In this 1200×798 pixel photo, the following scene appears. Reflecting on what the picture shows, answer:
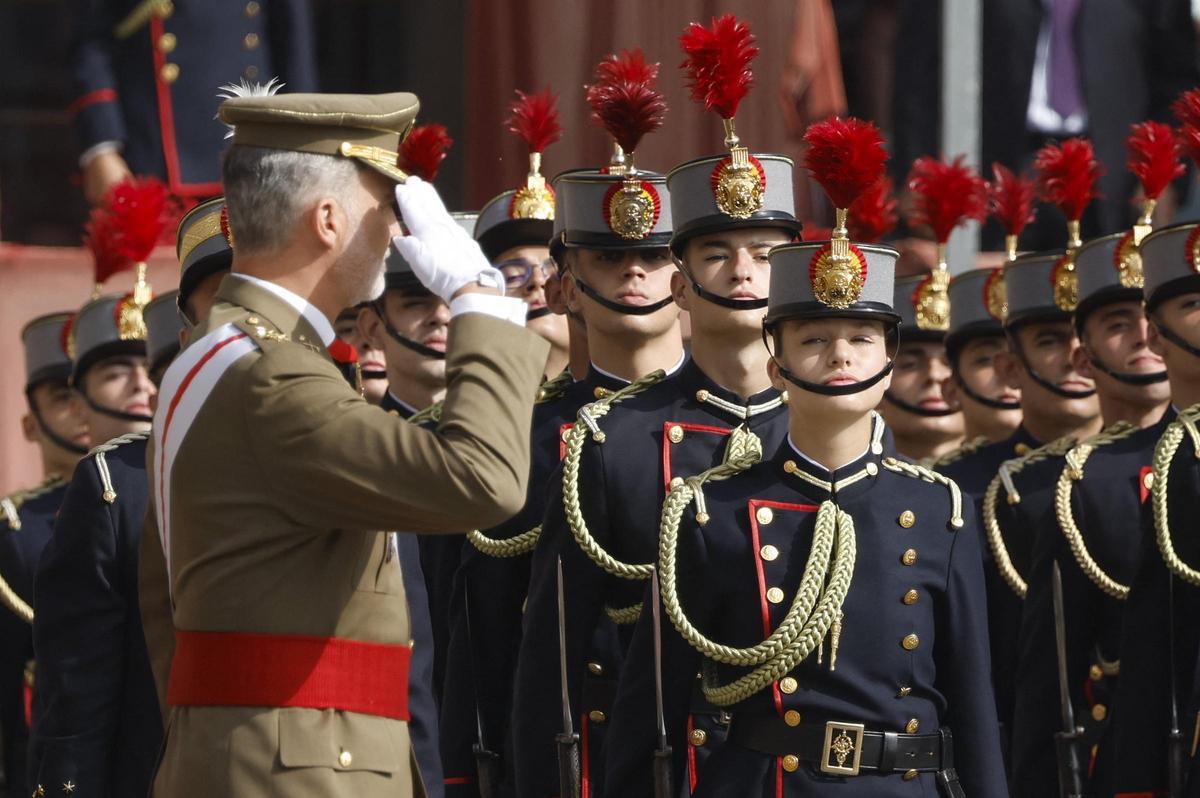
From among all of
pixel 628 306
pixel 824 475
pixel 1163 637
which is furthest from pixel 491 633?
pixel 1163 637

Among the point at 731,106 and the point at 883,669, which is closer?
the point at 883,669

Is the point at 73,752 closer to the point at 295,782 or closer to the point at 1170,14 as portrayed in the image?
the point at 295,782

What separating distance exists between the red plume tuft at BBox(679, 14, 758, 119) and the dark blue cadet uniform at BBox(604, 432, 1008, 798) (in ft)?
3.44

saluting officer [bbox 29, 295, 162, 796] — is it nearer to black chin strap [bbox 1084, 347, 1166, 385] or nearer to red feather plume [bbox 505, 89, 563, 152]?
red feather plume [bbox 505, 89, 563, 152]

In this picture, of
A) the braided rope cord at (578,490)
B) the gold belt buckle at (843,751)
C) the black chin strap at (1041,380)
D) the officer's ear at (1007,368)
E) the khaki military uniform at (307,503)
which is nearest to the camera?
the khaki military uniform at (307,503)

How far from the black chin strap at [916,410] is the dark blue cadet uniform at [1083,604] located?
162cm

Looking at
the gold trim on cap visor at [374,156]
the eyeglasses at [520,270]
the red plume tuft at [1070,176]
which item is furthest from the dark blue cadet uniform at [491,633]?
the gold trim on cap visor at [374,156]

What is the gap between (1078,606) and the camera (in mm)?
6543

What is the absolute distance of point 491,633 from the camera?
6.31 m

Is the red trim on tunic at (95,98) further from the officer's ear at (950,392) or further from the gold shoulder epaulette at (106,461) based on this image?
the gold shoulder epaulette at (106,461)

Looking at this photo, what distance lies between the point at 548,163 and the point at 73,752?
479 cm

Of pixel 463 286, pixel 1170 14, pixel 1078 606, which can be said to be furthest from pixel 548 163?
pixel 463 286

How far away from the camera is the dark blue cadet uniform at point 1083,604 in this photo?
21.3 feet

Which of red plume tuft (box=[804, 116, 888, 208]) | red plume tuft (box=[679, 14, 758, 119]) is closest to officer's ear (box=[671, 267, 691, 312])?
red plume tuft (box=[679, 14, 758, 119])
